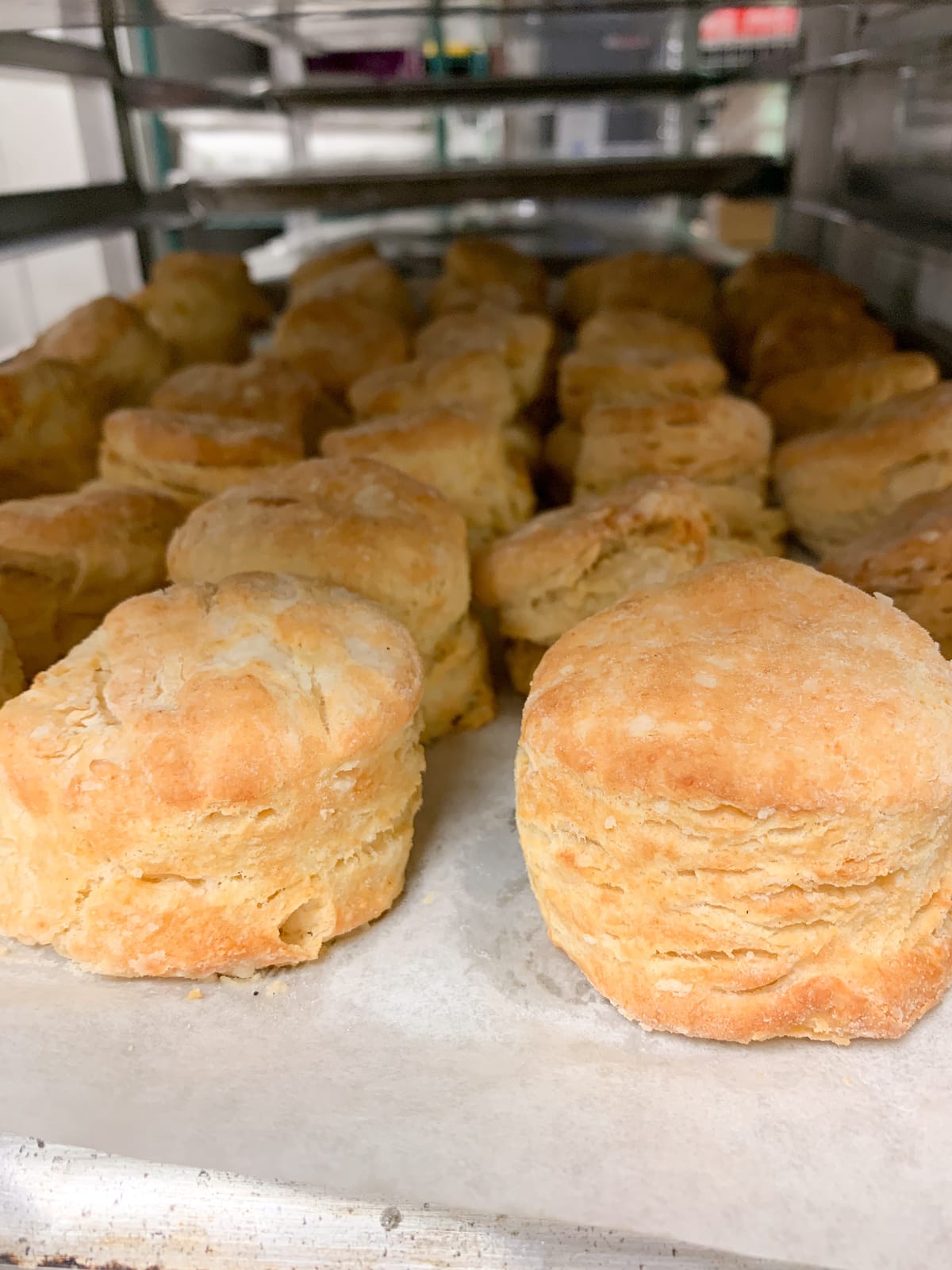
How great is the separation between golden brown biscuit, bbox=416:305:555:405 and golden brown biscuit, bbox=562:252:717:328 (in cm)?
74

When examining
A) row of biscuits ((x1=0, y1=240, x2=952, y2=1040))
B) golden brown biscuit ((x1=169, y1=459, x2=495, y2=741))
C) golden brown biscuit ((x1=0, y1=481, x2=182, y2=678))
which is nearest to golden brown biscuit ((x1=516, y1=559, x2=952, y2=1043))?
row of biscuits ((x1=0, y1=240, x2=952, y2=1040))

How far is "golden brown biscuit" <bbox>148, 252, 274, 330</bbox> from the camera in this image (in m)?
3.71

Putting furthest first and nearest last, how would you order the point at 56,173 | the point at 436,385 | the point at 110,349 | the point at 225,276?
the point at 56,173
the point at 225,276
the point at 110,349
the point at 436,385

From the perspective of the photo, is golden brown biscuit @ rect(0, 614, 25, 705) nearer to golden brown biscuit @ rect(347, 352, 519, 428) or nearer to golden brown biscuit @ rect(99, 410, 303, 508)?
golden brown biscuit @ rect(99, 410, 303, 508)

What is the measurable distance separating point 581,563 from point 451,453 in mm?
515

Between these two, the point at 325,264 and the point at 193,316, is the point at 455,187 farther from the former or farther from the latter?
the point at 193,316

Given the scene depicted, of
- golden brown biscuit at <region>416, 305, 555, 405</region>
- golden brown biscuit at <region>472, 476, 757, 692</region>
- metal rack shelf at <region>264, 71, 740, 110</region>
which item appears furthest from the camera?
metal rack shelf at <region>264, 71, 740, 110</region>

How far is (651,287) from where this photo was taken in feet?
12.4

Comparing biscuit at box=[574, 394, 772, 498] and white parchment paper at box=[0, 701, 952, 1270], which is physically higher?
biscuit at box=[574, 394, 772, 498]

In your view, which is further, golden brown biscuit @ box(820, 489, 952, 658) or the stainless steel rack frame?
golden brown biscuit @ box(820, 489, 952, 658)

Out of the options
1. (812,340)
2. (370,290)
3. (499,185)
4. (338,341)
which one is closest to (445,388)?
(338,341)

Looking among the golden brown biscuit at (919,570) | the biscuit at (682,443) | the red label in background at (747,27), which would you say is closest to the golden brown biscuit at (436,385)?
the biscuit at (682,443)

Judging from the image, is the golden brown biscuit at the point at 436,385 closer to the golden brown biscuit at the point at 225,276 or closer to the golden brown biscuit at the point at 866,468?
the golden brown biscuit at the point at 866,468

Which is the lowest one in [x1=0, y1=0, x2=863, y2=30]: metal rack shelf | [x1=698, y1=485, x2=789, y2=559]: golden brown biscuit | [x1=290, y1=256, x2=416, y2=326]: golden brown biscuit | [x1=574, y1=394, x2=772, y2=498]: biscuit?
[x1=698, y1=485, x2=789, y2=559]: golden brown biscuit
